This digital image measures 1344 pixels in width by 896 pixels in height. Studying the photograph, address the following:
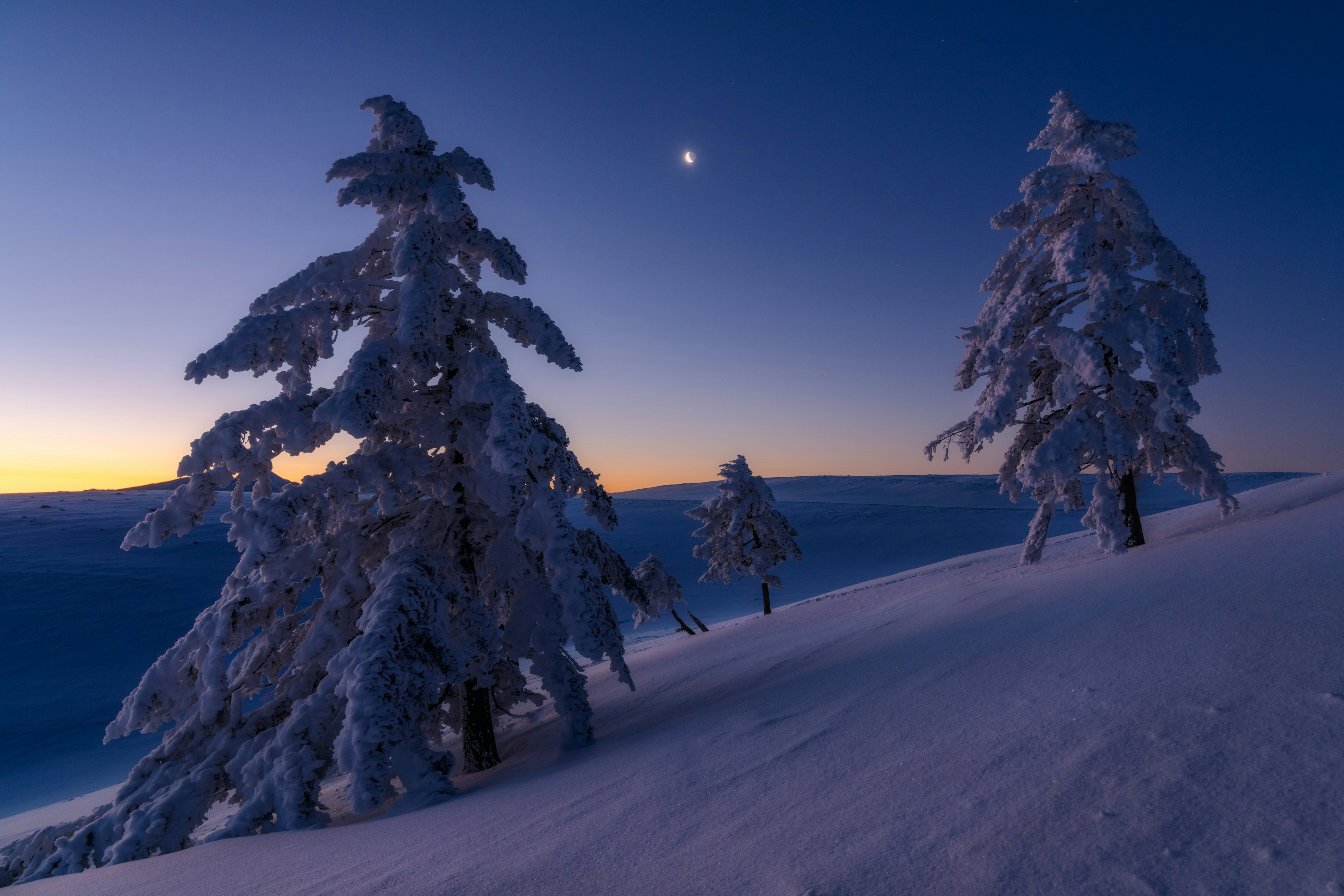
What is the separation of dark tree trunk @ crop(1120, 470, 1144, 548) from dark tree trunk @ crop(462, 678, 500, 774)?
11452mm

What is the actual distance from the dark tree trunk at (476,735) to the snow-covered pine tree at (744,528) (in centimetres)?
1891

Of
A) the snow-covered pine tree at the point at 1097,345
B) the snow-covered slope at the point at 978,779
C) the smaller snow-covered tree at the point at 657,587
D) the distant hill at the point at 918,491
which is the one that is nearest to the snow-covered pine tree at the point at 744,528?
the smaller snow-covered tree at the point at 657,587

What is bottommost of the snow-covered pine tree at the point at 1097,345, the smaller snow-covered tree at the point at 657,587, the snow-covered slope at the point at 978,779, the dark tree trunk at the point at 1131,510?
the smaller snow-covered tree at the point at 657,587

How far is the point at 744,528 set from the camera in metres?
28.5

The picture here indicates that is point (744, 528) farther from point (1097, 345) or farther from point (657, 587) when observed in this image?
point (1097, 345)

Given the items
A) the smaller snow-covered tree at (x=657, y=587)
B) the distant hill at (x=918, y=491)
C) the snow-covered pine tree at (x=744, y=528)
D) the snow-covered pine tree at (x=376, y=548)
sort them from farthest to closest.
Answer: the distant hill at (x=918, y=491)
the snow-covered pine tree at (x=744, y=528)
the smaller snow-covered tree at (x=657, y=587)
the snow-covered pine tree at (x=376, y=548)

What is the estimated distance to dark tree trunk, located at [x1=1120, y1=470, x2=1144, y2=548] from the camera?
11.4 m

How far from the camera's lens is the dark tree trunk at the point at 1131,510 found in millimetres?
11414

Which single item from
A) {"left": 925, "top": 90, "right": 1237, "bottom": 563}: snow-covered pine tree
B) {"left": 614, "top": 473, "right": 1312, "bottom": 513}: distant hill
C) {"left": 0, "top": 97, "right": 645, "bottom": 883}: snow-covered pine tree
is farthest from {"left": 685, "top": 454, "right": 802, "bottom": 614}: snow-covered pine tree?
{"left": 614, "top": 473, "right": 1312, "bottom": 513}: distant hill

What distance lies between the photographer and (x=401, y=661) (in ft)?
23.3

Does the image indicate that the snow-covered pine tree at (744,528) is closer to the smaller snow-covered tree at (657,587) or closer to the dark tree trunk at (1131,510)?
the smaller snow-covered tree at (657,587)

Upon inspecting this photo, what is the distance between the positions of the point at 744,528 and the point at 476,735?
20383mm

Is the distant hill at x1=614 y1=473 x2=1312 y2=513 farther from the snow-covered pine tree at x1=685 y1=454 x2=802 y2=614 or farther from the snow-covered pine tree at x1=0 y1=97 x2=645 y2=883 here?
the snow-covered pine tree at x1=0 y1=97 x2=645 y2=883

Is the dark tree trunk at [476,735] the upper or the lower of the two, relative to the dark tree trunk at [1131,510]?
lower
